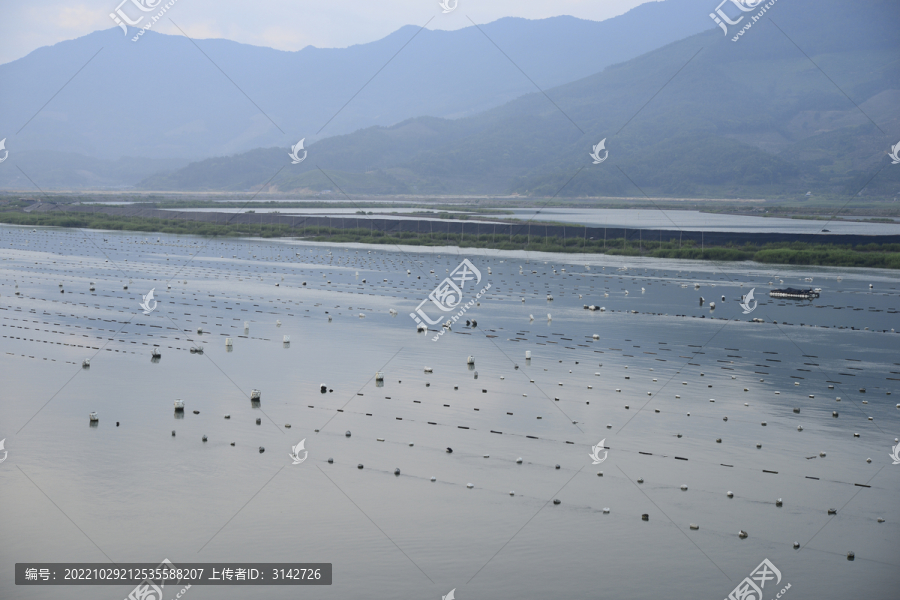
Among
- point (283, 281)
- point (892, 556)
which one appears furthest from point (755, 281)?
point (892, 556)

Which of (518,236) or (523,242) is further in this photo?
(518,236)

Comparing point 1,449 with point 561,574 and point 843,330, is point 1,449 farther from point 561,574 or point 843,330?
point 843,330

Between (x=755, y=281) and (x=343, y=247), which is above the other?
(x=343, y=247)

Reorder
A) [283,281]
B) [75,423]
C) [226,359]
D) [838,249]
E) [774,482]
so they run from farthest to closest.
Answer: [838,249] < [283,281] < [226,359] < [75,423] < [774,482]

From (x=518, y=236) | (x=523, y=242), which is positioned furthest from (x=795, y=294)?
(x=518, y=236)

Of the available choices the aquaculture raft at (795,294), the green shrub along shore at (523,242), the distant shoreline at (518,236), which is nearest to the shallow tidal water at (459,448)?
the aquaculture raft at (795,294)

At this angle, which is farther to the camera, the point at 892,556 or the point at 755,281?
the point at 755,281

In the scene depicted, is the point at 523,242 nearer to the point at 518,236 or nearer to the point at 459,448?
the point at 518,236
